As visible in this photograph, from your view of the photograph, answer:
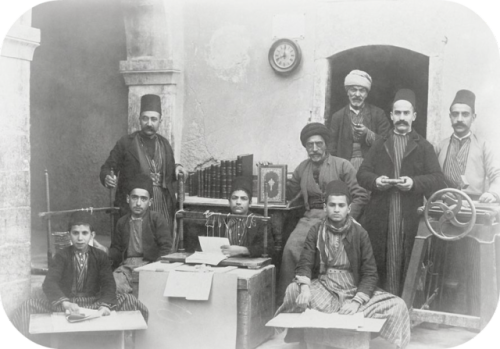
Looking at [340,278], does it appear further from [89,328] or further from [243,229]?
[89,328]

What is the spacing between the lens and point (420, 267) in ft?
19.0

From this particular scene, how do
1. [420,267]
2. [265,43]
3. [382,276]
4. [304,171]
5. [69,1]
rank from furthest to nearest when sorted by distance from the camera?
[69,1]
[265,43]
[304,171]
[382,276]
[420,267]

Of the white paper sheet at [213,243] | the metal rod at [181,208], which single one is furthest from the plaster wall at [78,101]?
the white paper sheet at [213,243]

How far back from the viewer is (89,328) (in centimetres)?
521

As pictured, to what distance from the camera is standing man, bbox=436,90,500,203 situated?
5.98m

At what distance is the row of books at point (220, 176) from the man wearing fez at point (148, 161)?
0.35 metres

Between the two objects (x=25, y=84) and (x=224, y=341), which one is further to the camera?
(x=25, y=84)

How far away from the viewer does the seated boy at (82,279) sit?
5523mm

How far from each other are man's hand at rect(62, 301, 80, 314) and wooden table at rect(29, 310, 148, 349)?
2.6 inches

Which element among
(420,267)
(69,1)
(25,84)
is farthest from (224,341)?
(69,1)

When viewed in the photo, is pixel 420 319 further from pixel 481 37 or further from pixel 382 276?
pixel 481 37

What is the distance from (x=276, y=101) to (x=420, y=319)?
2800 millimetres

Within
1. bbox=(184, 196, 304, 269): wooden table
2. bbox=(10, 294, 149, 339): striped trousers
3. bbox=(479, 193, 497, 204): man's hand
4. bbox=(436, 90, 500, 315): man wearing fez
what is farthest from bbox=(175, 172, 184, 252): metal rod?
bbox=(479, 193, 497, 204): man's hand

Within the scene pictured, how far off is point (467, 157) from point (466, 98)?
1.63ft
